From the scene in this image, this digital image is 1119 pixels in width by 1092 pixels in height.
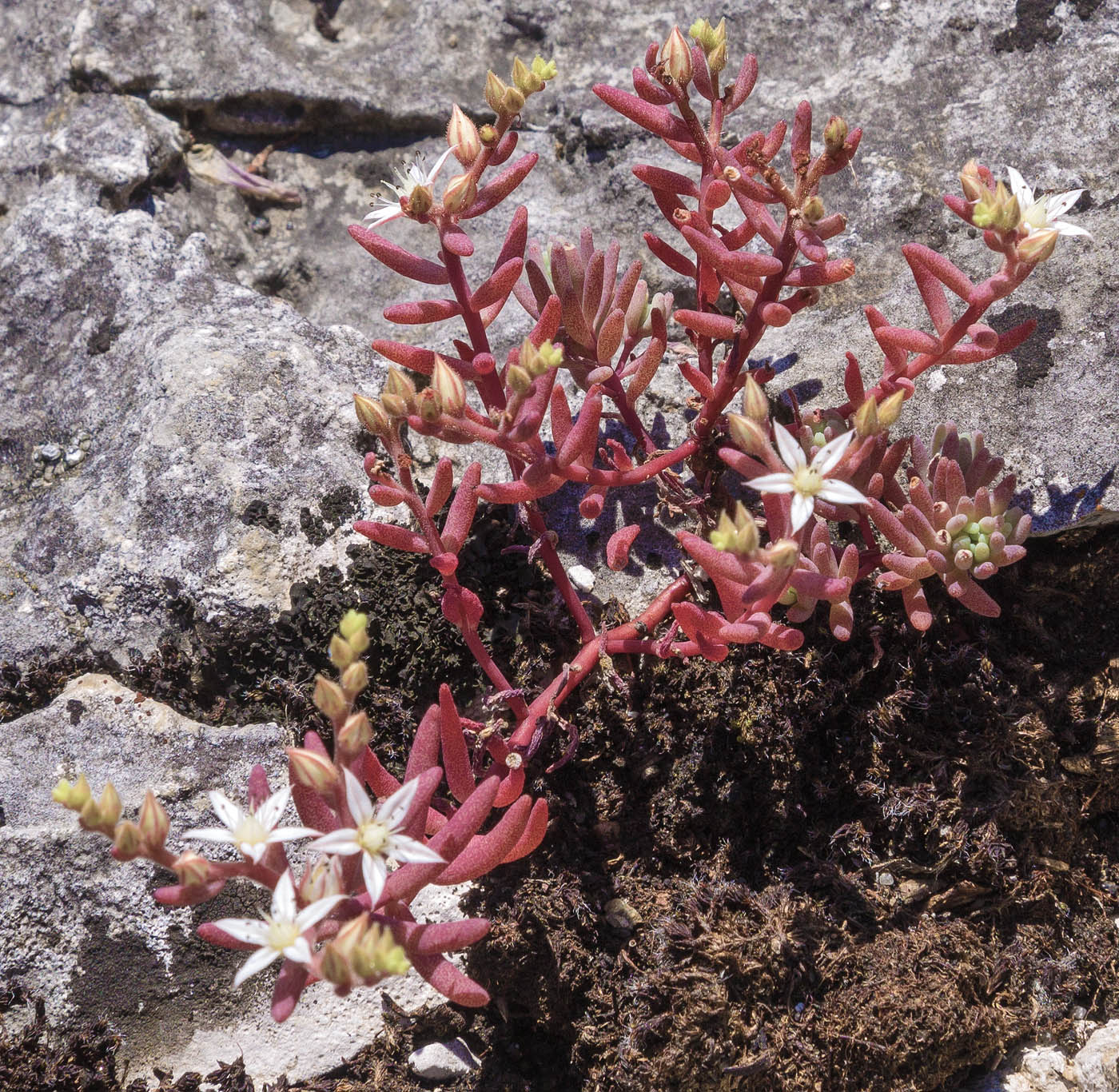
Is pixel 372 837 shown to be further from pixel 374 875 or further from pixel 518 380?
pixel 518 380

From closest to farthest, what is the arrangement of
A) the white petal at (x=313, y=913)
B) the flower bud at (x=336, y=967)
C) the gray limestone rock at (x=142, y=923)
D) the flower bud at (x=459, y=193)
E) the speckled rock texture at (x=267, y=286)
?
the flower bud at (x=336, y=967) → the white petal at (x=313, y=913) → the flower bud at (x=459, y=193) → the gray limestone rock at (x=142, y=923) → the speckled rock texture at (x=267, y=286)

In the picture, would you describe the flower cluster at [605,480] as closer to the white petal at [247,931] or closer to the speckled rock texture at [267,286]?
the white petal at [247,931]

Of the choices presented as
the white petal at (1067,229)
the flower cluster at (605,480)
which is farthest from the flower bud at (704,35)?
the white petal at (1067,229)

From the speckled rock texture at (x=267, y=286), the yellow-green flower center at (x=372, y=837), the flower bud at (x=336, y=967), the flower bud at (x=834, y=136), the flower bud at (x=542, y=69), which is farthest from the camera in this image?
the speckled rock texture at (x=267, y=286)

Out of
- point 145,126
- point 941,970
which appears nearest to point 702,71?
point 145,126

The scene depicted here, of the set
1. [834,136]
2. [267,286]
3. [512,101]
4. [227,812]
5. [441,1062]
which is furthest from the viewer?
[267,286]

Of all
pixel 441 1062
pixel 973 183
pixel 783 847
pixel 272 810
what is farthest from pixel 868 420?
pixel 441 1062

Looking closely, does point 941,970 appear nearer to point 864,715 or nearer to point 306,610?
point 864,715
